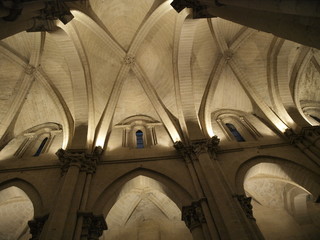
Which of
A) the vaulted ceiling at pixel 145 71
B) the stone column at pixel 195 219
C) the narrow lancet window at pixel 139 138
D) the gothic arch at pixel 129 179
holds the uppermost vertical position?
the vaulted ceiling at pixel 145 71

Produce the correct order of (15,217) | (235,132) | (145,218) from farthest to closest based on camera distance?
1. (235,132)
2. (145,218)
3. (15,217)

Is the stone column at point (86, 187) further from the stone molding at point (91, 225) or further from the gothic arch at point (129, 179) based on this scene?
the gothic arch at point (129, 179)

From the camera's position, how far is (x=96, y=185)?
8133mm

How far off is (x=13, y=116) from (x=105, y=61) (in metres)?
4.68

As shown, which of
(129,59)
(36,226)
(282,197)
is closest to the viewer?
(36,226)

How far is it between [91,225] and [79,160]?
7.37 feet

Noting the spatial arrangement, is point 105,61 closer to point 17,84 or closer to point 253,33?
point 17,84

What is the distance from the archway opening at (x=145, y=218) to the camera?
1041 cm

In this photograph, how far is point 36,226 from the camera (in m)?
6.72

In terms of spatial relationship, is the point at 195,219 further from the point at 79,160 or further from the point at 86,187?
the point at 79,160

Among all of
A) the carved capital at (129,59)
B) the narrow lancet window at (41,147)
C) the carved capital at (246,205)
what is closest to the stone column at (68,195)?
the narrow lancet window at (41,147)

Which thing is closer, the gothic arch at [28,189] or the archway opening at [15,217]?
the gothic arch at [28,189]

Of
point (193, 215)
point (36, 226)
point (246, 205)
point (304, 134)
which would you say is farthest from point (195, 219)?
point (304, 134)

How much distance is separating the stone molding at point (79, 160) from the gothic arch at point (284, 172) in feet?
15.3
